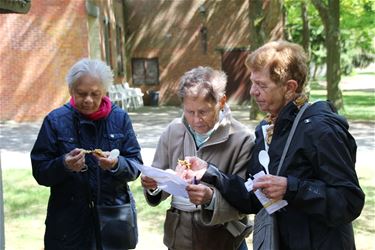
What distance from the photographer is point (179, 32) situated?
83.0 ft

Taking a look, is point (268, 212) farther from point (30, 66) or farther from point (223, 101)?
point (30, 66)

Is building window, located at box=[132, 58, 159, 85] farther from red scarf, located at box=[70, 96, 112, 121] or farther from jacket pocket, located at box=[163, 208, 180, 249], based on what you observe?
jacket pocket, located at box=[163, 208, 180, 249]

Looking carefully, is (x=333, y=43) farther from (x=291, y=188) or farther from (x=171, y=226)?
(x=291, y=188)

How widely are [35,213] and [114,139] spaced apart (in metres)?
4.16

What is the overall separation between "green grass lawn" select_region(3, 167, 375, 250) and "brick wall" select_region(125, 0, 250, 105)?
54.6 feet

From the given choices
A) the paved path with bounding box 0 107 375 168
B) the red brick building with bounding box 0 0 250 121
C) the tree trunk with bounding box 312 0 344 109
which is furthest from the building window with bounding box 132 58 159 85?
the tree trunk with bounding box 312 0 344 109

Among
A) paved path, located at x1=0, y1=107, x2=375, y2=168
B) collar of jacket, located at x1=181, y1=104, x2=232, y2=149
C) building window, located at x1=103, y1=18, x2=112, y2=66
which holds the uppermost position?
building window, located at x1=103, y1=18, x2=112, y2=66

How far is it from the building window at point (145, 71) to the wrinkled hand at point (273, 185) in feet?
77.5

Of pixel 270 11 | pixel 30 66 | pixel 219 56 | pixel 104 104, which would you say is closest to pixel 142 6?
pixel 219 56

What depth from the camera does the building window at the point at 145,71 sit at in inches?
1014

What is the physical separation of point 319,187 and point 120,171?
1335 millimetres

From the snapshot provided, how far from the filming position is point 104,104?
336 cm

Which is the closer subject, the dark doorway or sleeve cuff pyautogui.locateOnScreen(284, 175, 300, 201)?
sleeve cuff pyautogui.locateOnScreen(284, 175, 300, 201)

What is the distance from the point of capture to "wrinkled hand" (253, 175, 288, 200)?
7.48ft
